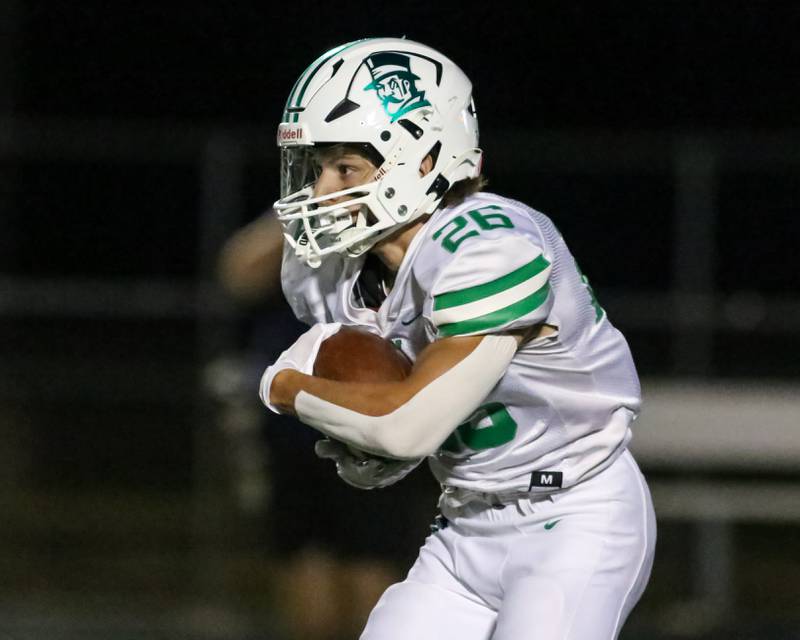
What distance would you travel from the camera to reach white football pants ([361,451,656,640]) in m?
2.97

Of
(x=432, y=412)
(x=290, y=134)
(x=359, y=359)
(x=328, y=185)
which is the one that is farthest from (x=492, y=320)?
(x=290, y=134)

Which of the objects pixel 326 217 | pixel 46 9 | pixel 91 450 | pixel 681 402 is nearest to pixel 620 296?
pixel 681 402

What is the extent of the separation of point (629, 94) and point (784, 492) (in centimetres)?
556

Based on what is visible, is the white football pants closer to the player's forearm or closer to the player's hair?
the player's forearm

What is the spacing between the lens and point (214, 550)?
696cm

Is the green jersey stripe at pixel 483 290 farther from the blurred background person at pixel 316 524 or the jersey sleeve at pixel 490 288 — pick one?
the blurred background person at pixel 316 524

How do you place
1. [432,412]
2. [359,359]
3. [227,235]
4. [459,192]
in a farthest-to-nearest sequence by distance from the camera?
1. [227,235]
2. [459,192]
3. [359,359]
4. [432,412]

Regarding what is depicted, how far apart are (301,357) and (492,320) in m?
0.48

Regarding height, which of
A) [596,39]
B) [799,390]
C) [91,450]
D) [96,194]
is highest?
[596,39]

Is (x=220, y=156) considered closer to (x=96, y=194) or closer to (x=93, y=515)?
(x=96, y=194)

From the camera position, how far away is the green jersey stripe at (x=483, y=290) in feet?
9.37

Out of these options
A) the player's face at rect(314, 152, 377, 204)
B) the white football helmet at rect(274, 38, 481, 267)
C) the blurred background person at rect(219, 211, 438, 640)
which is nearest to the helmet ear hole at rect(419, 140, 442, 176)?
the white football helmet at rect(274, 38, 481, 267)

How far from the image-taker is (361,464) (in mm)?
3090

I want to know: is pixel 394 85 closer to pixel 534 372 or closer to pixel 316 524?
pixel 534 372
